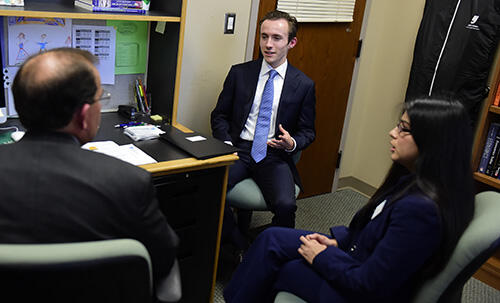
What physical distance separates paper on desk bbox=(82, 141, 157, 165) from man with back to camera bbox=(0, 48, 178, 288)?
62cm

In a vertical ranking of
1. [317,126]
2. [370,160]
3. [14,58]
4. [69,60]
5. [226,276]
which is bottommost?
[226,276]

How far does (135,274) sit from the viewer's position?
1066 millimetres

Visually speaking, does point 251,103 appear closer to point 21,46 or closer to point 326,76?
point 326,76

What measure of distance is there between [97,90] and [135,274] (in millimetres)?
459

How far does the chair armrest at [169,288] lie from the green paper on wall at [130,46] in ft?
4.34

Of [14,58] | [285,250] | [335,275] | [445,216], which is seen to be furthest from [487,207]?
[14,58]

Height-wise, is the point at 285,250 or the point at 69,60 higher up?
the point at 69,60

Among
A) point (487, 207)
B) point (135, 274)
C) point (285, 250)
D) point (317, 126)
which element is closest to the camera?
point (135, 274)

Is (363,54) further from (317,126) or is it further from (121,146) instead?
(121,146)

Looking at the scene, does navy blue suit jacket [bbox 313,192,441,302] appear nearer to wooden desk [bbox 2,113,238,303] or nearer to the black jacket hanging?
wooden desk [bbox 2,113,238,303]

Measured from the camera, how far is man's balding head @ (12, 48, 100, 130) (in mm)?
1137

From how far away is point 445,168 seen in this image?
1.43m

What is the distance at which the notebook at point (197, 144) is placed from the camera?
202cm

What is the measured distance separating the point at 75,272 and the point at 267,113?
5.52 ft
